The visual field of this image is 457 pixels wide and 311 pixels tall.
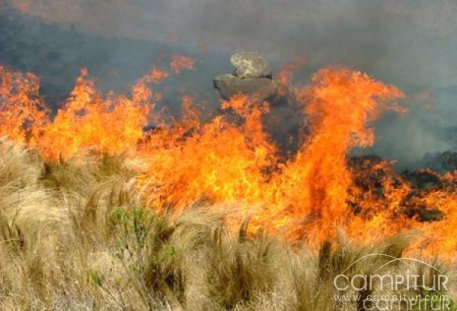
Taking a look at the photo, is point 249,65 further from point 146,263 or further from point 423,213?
point 146,263

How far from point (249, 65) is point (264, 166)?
551 centimetres

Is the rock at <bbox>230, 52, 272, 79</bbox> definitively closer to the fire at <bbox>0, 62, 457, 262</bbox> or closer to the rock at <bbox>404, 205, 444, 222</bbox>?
the fire at <bbox>0, 62, 457, 262</bbox>

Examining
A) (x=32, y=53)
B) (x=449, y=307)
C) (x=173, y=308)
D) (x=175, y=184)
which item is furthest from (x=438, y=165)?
(x=32, y=53)

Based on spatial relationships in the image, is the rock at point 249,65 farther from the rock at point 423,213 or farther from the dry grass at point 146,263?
the dry grass at point 146,263

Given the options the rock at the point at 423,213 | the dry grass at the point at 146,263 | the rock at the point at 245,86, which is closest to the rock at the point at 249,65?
the rock at the point at 245,86

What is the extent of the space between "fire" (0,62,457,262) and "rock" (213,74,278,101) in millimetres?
437

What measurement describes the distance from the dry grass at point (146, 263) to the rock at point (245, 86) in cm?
992

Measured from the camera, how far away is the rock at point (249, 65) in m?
14.3

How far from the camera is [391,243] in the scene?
4125 mm

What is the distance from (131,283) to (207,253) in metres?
0.85

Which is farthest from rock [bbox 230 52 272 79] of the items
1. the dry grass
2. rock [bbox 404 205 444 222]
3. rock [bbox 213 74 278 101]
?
the dry grass

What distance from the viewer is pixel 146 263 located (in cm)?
321

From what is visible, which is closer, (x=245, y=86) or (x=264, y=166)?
(x=264, y=166)

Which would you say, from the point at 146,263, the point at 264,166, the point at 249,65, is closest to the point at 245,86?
the point at 249,65
